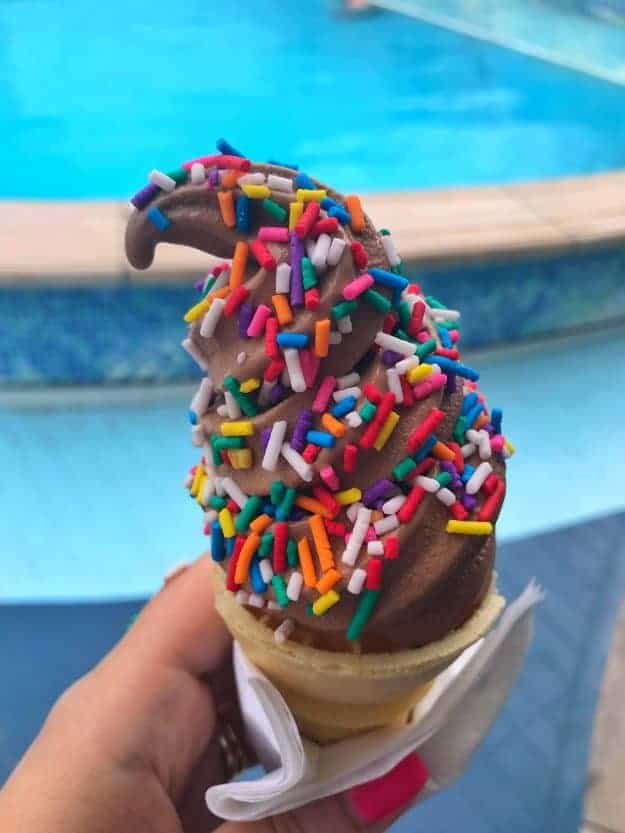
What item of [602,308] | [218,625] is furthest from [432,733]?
[602,308]

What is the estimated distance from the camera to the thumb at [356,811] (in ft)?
3.16

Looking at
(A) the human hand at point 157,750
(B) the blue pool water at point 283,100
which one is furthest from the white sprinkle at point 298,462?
→ (B) the blue pool water at point 283,100

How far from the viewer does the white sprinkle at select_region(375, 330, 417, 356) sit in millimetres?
828

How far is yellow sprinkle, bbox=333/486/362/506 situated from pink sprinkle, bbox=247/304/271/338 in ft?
0.58

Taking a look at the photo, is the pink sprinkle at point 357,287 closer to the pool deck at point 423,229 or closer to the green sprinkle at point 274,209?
the green sprinkle at point 274,209

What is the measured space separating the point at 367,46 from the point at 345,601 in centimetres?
477

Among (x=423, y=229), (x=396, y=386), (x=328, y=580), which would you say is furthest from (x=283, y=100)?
(x=328, y=580)

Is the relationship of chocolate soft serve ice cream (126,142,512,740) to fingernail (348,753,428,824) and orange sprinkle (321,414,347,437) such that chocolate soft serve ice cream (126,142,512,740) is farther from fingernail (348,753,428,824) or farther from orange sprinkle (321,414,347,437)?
fingernail (348,753,428,824)

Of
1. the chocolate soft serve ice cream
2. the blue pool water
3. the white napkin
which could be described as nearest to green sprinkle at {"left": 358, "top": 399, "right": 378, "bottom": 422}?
the chocolate soft serve ice cream

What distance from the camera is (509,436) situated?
6.08 ft

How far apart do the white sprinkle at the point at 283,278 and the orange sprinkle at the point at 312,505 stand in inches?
8.1

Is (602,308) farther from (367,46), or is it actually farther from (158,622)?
(367,46)

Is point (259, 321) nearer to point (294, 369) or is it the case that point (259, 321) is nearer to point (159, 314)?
point (294, 369)

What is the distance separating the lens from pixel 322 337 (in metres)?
0.78
